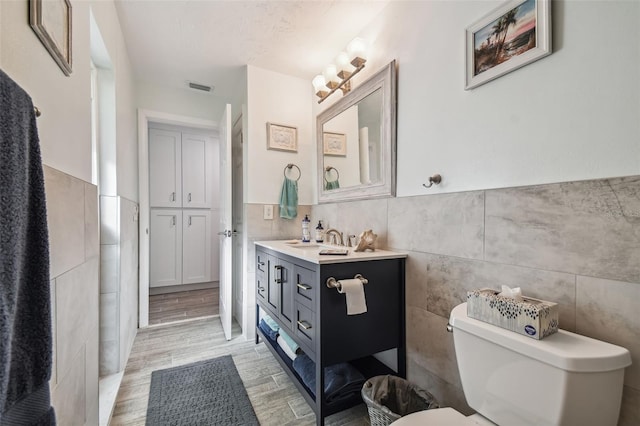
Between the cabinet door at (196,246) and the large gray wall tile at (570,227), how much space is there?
3548 mm

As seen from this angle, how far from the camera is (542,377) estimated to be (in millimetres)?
722

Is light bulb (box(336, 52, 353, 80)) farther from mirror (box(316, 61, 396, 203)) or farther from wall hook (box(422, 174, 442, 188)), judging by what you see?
wall hook (box(422, 174, 442, 188))

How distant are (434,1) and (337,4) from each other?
597mm

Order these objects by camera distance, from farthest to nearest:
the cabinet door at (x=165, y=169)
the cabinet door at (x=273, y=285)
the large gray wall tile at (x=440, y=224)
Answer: the cabinet door at (x=165, y=169) < the cabinet door at (x=273, y=285) < the large gray wall tile at (x=440, y=224)

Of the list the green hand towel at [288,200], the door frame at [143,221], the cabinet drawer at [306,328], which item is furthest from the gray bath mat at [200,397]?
the green hand towel at [288,200]

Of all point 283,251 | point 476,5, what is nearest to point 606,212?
point 476,5

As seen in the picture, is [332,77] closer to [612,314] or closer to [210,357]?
[612,314]

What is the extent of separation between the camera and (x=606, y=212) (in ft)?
2.62

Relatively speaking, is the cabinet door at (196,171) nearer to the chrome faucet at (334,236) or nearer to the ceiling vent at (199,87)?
the ceiling vent at (199,87)

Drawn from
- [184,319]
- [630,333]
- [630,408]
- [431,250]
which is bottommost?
[184,319]

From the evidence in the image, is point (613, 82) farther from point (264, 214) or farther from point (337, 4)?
point (264, 214)

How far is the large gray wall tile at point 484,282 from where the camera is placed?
2.90 ft

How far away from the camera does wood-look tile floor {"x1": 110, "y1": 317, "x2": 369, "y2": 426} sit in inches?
56.8

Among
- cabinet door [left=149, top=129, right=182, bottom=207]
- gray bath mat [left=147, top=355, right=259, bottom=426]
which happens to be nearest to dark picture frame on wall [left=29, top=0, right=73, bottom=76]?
gray bath mat [left=147, top=355, right=259, bottom=426]
